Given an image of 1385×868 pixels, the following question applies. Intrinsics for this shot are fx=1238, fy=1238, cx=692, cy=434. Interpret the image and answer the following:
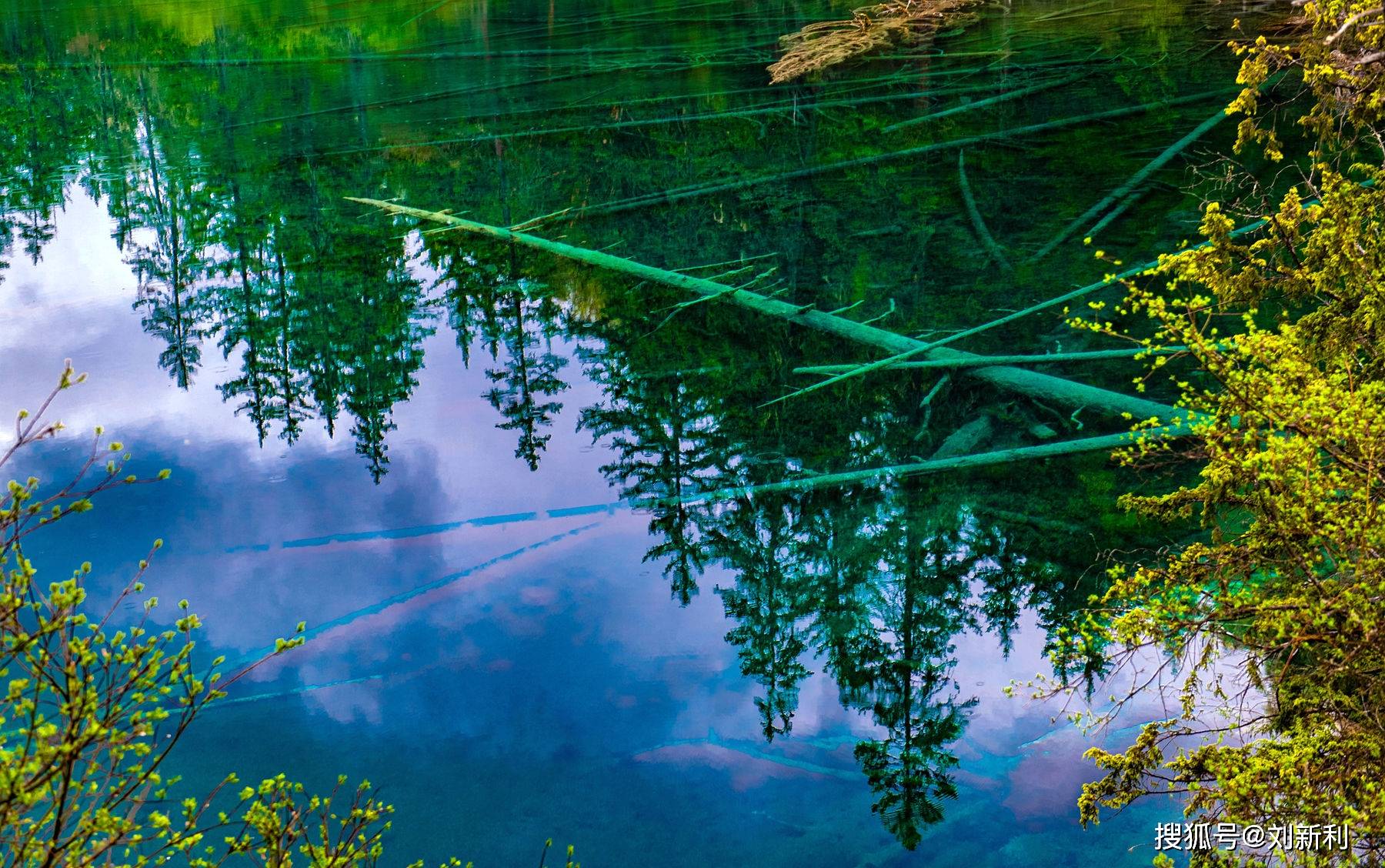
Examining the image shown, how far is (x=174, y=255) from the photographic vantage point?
51.7ft

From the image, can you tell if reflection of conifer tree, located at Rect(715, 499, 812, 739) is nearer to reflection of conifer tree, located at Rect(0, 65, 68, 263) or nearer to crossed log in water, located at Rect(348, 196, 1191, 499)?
crossed log in water, located at Rect(348, 196, 1191, 499)

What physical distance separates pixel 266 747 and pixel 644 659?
229cm

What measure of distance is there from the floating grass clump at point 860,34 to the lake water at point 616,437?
57 cm

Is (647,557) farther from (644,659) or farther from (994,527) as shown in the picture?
(994,527)

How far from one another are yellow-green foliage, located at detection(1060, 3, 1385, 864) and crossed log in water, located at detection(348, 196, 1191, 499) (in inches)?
52.9

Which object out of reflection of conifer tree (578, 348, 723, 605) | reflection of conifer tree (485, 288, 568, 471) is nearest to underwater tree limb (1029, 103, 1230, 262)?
reflection of conifer tree (578, 348, 723, 605)

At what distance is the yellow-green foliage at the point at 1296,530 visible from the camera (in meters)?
4.19

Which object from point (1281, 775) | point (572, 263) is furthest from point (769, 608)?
point (572, 263)

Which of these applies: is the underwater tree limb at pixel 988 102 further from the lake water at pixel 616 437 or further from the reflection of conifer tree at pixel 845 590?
the reflection of conifer tree at pixel 845 590

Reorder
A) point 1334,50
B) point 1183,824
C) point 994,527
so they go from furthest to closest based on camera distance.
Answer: point 994,527, point 1334,50, point 1183,824

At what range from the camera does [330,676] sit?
7805mm

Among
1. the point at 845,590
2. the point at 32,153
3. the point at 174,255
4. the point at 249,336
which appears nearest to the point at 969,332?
the point at 845,590

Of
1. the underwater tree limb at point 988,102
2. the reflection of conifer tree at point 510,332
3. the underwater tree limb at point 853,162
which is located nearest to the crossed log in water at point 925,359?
the reflection of conifer tree at point 510,332

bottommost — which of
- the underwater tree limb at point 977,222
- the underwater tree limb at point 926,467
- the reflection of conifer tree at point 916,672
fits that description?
the reflection of conifer tree at point 916,672
